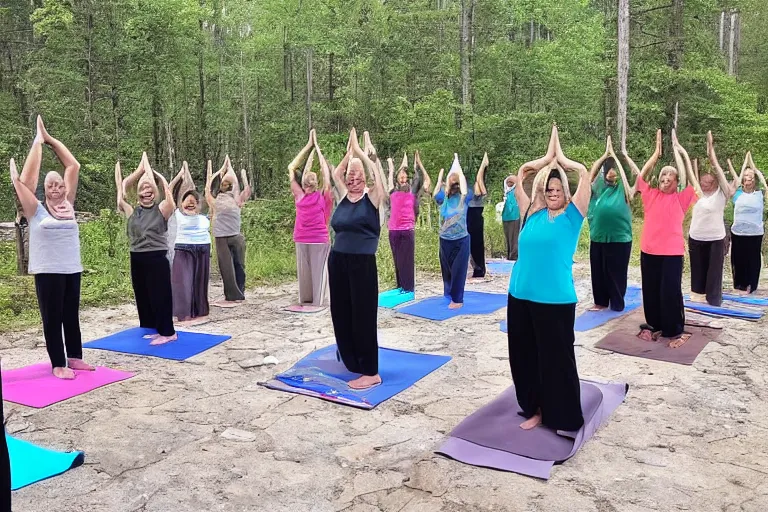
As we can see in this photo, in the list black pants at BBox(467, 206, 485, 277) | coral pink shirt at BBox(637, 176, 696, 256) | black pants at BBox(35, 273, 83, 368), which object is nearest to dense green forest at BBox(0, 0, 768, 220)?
black pants at BBox(467, 206, 485, 277)

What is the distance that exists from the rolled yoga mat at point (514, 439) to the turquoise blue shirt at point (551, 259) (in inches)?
33.4

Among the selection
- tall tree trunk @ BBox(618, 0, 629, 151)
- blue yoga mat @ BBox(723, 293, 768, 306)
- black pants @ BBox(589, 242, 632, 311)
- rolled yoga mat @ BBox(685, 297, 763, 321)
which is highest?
tall tree trunk @ BBox(618, 0, 629, 151)

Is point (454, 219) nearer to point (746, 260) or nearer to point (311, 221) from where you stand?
point (311, 221)

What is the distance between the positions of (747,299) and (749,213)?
1141 mm

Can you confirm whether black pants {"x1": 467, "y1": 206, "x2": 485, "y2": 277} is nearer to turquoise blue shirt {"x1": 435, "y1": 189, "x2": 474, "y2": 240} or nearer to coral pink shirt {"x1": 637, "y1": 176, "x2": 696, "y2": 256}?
turquoise blue shirt {"x1": 435, "y1": 189, "x2": 474, "y2": 240}

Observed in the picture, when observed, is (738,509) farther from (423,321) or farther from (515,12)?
(515,12)

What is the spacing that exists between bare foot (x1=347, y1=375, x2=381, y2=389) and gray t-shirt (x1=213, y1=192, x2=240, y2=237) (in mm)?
3826

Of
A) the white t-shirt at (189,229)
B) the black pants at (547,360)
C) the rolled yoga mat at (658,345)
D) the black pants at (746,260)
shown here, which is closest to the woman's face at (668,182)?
the rolled yoga mat at (658,345)

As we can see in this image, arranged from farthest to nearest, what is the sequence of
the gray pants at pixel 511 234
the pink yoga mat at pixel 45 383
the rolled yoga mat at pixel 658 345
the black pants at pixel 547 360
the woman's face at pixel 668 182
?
1. the gray pants at pixel 511 234
2. the woman's face at pixel 668 182
3. the rolled yoga mat at pixel 658 345
4. the pink yoga mat at pixel 45 383
5. the black pants at pixel 547 360

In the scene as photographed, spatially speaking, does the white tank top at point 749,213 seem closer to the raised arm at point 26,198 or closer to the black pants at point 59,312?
the black pants at point 59,312

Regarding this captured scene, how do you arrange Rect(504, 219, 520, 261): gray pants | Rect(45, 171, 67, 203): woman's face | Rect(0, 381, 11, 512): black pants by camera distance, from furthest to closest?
Rect(504, 219, 520, 261): gray pants, Rect(45, 171, 67, 203): woman's face, Rect(0, 381, 11, 512): black pants

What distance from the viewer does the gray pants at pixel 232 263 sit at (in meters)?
8.43

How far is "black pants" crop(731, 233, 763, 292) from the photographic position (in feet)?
28.6

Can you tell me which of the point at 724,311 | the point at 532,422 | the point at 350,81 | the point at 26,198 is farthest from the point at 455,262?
the point at 350,81
